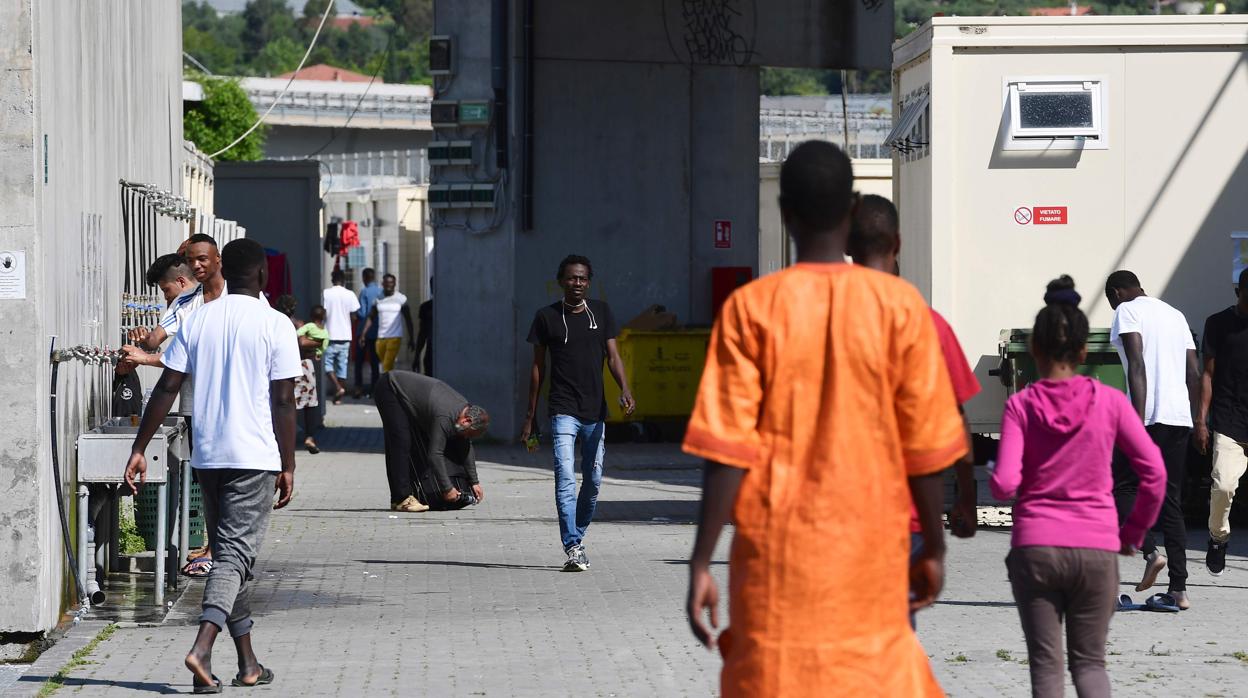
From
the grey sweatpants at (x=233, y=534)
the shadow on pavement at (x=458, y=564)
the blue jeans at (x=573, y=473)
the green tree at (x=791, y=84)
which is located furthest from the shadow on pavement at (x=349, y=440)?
the green tree at (x=791, y=84)

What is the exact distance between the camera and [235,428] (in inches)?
293

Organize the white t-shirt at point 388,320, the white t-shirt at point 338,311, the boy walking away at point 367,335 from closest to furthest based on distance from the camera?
the white t-shirt at point 338,311 < the white t-shirt at point 388,320 < the boy walking away at point 367,335

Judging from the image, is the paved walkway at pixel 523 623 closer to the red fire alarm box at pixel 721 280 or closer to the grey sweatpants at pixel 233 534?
the grey sweatpants at pixel 233 534

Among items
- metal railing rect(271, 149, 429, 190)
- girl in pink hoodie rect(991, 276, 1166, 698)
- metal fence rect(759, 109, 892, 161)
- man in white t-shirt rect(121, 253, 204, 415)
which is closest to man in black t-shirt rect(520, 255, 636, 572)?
man in white t-shirt rect(121, 253, 204, 415)

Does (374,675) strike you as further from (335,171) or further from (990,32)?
Answer: (335,171)

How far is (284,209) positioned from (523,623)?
14725mm

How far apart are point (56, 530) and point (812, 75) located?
469 ft

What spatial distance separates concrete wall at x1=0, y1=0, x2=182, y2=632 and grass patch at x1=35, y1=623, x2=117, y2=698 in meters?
0.25

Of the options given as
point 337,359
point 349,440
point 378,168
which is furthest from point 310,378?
point 378,168

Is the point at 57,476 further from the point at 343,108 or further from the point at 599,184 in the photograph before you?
the point at 343,108

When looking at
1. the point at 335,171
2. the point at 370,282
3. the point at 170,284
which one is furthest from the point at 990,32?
the point at 335,171

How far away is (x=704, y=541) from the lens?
420 centimetres

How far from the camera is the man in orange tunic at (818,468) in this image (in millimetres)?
4148

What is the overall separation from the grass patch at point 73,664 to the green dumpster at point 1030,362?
632 cm
